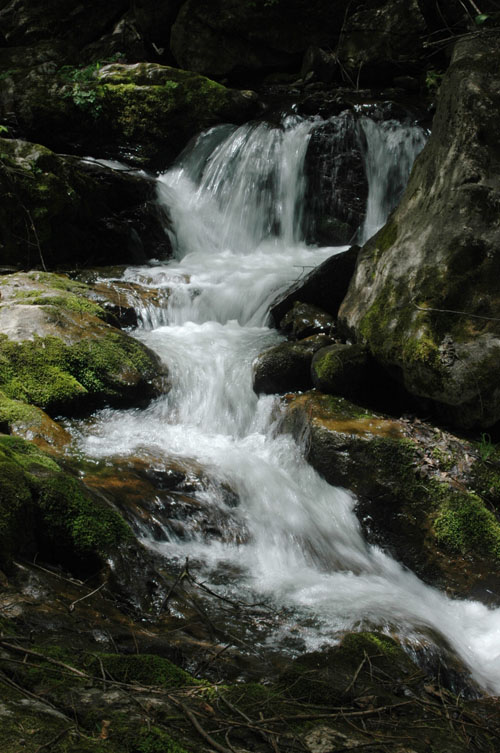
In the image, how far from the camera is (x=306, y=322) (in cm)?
753

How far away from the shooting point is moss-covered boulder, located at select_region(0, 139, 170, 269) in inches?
359

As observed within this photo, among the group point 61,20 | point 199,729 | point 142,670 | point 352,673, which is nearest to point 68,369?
A: point 142,670

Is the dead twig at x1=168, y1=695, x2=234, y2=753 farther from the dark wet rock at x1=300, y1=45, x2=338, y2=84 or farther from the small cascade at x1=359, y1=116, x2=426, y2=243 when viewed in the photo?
the dark wet rock at x1=300, y1=45, x2=338, y2=84

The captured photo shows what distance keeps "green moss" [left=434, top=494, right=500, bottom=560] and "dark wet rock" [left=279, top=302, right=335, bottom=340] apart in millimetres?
3016


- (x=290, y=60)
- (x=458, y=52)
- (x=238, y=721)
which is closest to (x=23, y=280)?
(x=458, y=52)

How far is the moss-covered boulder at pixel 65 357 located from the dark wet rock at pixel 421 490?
2346mm

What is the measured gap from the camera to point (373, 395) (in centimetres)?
629

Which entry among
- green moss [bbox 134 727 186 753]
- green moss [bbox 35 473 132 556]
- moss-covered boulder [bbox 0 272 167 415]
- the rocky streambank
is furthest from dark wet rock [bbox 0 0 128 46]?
green moss [bbox 134 727 186 753]

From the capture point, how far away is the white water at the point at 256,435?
405cm

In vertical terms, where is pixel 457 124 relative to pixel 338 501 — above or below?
above

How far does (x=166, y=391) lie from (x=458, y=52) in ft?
18.3

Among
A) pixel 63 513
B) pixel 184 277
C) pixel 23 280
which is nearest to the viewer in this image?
pixel 63 513

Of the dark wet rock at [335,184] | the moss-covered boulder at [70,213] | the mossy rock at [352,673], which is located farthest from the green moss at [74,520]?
the dark wet rock at [335,184]

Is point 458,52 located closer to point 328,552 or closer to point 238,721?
point 328,552
